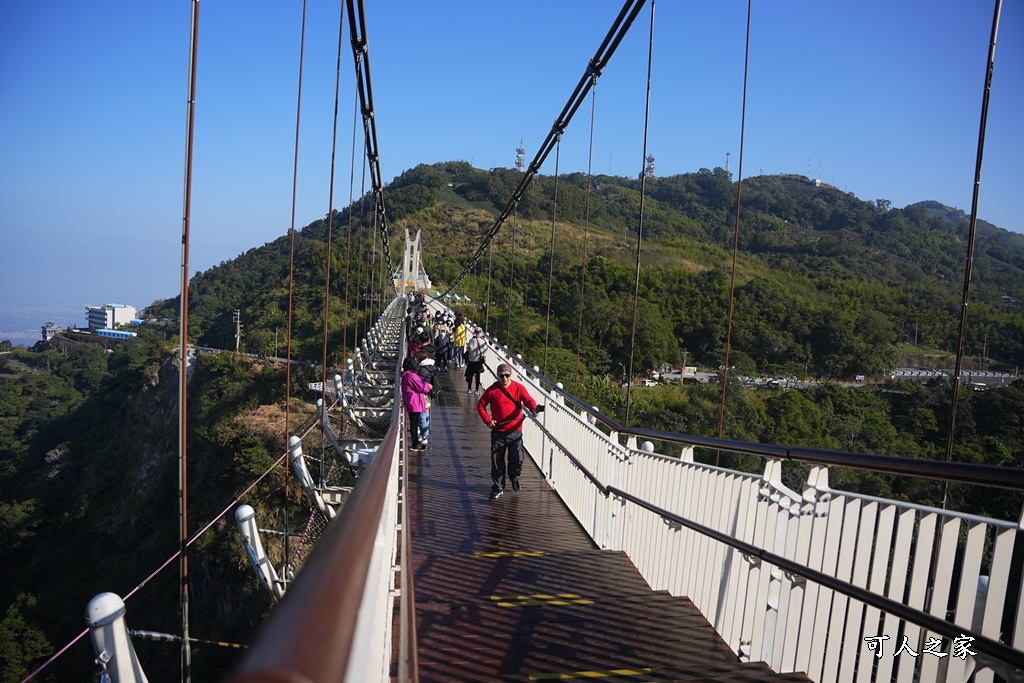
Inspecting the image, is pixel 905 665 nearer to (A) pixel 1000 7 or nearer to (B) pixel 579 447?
(A) pixel 1000 7

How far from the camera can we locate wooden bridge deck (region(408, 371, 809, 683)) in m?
3.26

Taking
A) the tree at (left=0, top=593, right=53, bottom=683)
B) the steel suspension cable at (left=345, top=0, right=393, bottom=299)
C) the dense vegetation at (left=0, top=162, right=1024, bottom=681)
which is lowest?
the tree at (left=0, top=593, right=53, bottom=683)

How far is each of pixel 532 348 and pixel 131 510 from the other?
21534 mm

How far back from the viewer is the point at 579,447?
7125 millimetres

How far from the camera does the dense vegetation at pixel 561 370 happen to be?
20266 millimetres

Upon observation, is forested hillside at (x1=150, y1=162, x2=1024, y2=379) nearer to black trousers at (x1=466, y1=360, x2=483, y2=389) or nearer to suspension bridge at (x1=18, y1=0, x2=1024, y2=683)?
black trousers at (x1=466, y1=360, x2=483, y2=389)

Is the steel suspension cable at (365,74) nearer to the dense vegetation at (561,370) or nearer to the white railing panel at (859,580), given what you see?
the dense vegetation at (561,370)

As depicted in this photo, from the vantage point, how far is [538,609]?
4.03 metres

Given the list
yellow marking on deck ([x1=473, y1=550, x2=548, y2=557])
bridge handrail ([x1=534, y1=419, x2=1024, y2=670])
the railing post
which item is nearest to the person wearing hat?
yellow marking on deck ([x1=473, y1=550, x2=548, y2=557])

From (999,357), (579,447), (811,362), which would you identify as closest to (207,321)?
(811,362)

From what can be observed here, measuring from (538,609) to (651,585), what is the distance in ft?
3.77

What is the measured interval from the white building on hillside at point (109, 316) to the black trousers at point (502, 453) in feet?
423

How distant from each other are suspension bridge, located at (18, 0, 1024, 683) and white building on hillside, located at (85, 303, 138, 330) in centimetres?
13086

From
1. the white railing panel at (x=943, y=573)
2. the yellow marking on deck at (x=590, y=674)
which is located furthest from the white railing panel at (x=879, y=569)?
the yellow marking on deck at (x=590, y=674)
